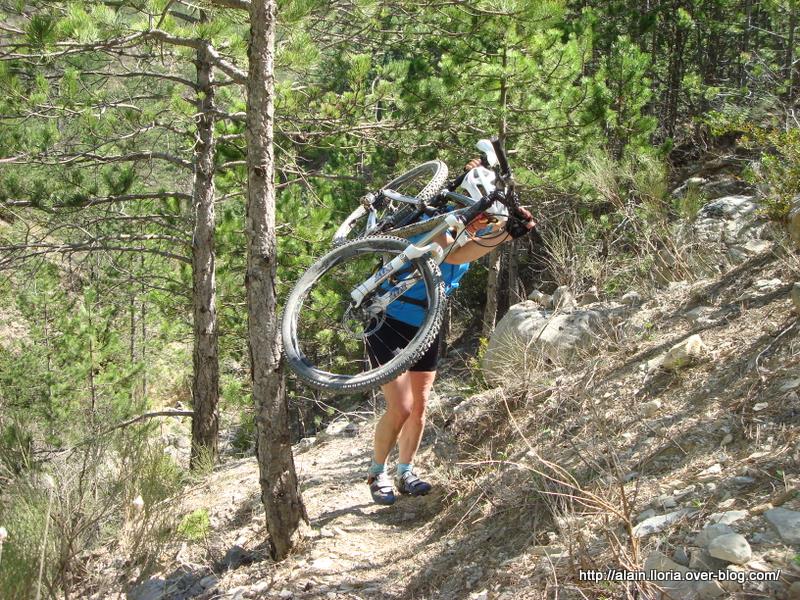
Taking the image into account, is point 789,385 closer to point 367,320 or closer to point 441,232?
point 441,232

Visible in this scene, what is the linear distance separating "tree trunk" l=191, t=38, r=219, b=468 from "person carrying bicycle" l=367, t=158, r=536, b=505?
2.42 m

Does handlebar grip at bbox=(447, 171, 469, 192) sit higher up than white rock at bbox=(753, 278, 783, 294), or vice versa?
handlebar grip at bbox=(447, 171, 469, 192)

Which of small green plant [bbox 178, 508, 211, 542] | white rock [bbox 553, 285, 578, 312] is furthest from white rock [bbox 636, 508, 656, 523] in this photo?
white rock [bbox 553, 285, 578, 312]

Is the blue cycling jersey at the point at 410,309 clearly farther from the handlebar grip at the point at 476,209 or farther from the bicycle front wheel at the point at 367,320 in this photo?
the handlebar grip at the point at 476,209

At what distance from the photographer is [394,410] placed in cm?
416

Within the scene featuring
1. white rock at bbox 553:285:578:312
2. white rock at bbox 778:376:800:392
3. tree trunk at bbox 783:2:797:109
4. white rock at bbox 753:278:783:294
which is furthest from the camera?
tree trunk at bbox 783:2:797:109

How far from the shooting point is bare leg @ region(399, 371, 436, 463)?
420 centimetres

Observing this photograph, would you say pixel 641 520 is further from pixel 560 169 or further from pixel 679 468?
pixel 560 169

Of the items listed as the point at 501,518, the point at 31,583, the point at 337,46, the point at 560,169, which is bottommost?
the point at 501,518

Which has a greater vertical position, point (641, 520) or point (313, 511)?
point (641, 520)

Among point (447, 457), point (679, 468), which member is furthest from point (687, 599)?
point (447, 457)

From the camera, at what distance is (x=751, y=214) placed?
7629mm

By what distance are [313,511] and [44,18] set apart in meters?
3.79

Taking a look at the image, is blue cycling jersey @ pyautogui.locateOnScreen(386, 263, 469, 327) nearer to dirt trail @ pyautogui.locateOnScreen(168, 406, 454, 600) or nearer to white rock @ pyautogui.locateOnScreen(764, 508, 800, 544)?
dirt trail @ pyautogui.locateOnScreen(168, 406, 454, 600)
